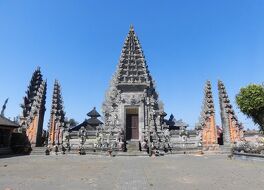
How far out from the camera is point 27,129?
82.8 ft

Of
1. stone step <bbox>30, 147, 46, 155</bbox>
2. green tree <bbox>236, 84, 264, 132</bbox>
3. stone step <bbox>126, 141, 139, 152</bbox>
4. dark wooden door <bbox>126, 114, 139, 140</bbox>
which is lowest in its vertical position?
stone step <bbox>30, 147, 46, 155</bbox>

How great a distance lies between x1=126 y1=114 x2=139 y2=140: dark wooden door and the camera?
26.4 m

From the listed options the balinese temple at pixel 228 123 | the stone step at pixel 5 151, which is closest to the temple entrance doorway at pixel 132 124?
the balinese temple at pixel 228 123

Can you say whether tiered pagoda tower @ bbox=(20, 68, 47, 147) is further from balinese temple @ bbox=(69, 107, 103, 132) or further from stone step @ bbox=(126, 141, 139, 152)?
balinese temple @ bbox=(69, 107, 103, 132)

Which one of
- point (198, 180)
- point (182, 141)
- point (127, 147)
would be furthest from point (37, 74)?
point (198, 180)

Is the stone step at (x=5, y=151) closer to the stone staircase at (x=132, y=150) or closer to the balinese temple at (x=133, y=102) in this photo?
the balinese temple at (x=133, y=102)

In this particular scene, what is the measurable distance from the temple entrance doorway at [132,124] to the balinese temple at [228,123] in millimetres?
9733

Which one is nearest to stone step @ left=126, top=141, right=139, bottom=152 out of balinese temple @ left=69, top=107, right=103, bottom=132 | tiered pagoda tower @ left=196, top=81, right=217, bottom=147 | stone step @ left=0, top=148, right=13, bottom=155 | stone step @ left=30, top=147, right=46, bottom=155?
tiered pagoda tower @ left=196, top=81, right=217, bottom=147

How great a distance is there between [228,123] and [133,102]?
10.7 m

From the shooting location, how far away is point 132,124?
26.8m

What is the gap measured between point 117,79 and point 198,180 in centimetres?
2029

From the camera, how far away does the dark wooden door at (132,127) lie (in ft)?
86.5

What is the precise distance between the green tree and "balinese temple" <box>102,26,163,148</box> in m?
8.66

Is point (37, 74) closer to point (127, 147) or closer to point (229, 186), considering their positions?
point (127, 147)
